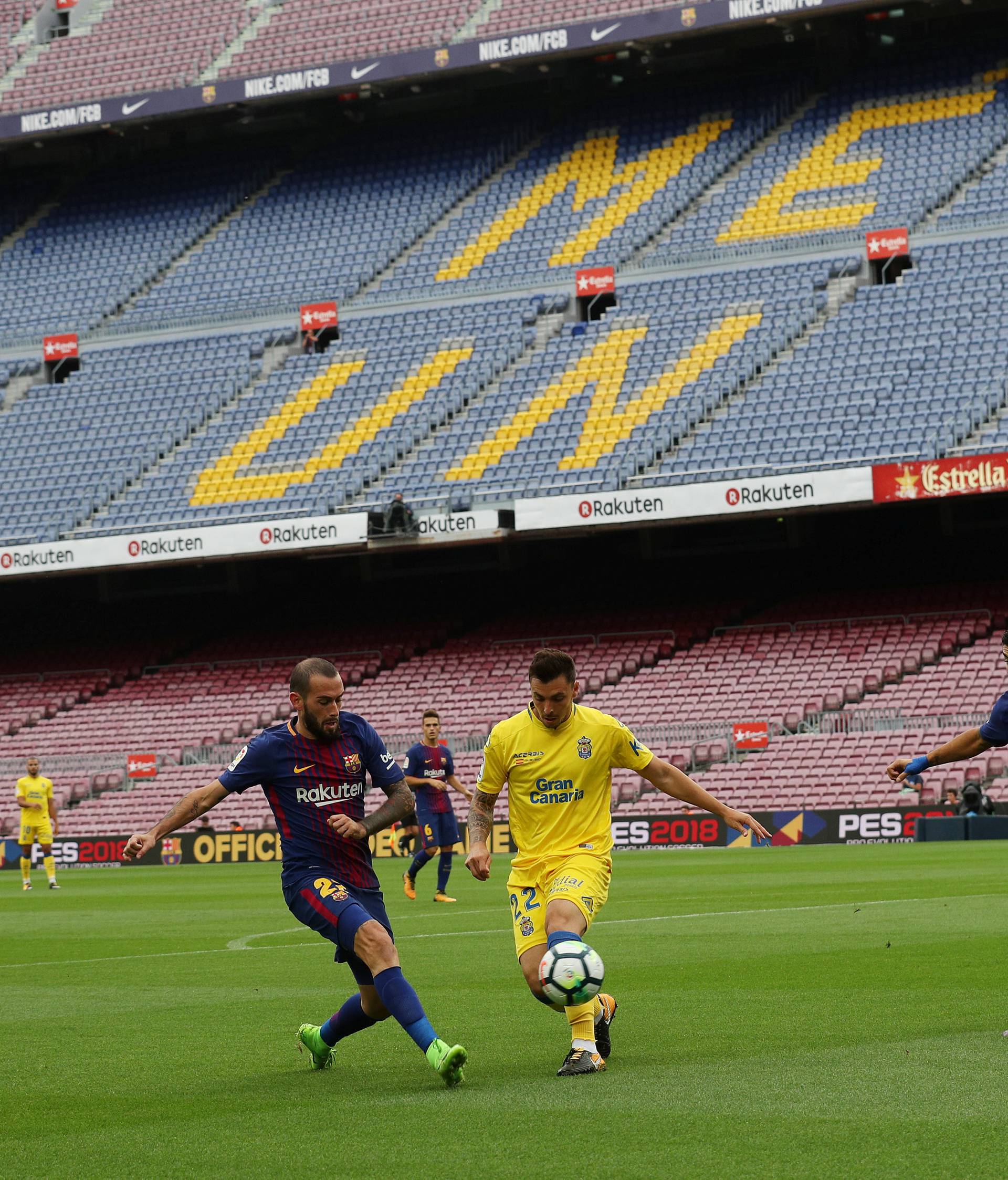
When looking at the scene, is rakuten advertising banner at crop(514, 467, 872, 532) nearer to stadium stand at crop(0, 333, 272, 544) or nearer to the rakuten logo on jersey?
stadium stand at crop(0, 333, 272, 544)

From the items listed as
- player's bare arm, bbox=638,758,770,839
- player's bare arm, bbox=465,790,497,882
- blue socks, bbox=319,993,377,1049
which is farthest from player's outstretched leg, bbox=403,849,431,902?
player's bare arm, bbox=638,758,770,839

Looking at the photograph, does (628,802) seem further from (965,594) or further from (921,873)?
(921,873)

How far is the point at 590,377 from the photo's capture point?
44938mm

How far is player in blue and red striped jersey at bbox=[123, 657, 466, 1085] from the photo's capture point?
8.58 metres

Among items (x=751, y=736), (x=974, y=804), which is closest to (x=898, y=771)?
(x=974, y=804)

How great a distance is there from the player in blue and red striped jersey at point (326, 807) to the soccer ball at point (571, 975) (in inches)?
28.4

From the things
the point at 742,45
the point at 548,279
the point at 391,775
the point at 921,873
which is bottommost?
the point at 921,873

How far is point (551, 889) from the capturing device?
8906 mm

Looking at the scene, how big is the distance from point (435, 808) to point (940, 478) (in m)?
17.3

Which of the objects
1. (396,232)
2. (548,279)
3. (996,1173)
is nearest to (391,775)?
(996,1173)

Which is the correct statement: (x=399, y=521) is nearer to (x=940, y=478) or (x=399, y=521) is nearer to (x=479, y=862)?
(x=940, y=478)

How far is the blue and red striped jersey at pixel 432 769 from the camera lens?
76.2ft

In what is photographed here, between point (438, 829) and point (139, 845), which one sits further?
point (438, 829)

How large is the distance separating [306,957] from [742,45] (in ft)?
133
